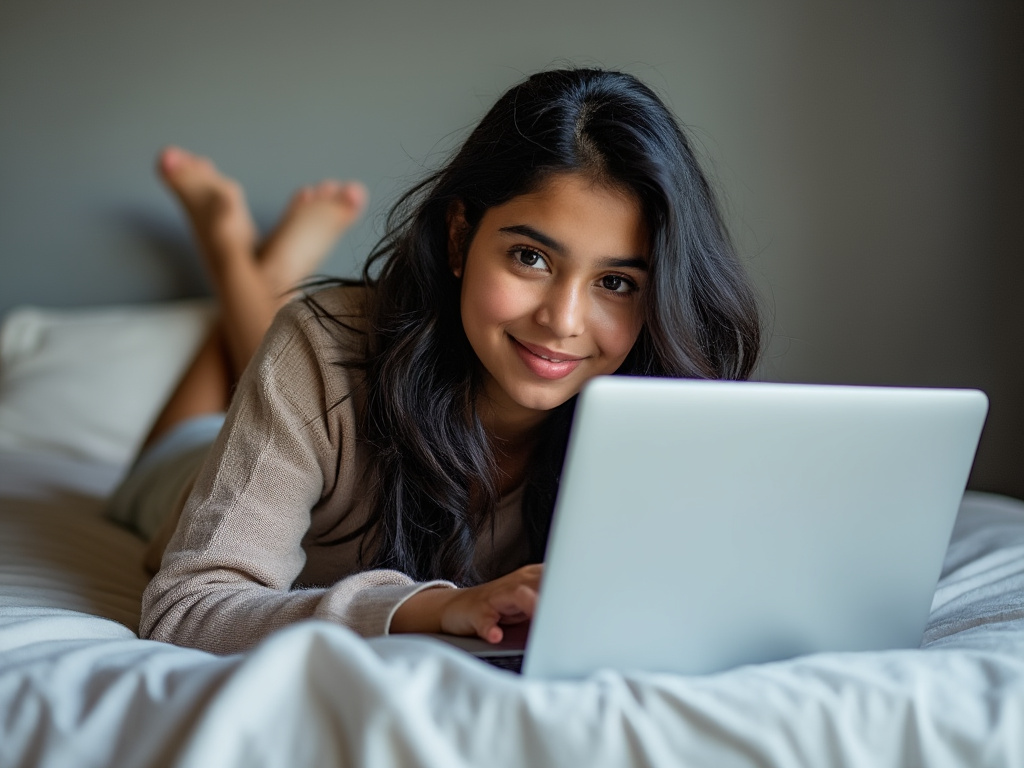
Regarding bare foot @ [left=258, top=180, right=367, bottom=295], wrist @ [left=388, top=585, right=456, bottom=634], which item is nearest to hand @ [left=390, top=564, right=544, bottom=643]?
wrist @ [left=388, top=585, right=456, bottom=634]

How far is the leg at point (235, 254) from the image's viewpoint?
2.29m

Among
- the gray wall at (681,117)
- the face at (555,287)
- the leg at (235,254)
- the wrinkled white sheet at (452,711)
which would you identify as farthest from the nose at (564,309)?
the leg at (235,254)

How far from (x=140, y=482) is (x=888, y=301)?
166 cm

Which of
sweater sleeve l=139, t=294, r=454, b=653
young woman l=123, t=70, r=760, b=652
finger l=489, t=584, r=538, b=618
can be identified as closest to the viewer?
finger l=489, t=584, r=538, b=618

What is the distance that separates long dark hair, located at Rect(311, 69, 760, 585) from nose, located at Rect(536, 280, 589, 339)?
9 centimetres

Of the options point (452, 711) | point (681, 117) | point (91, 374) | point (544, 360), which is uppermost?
point (681, 117)

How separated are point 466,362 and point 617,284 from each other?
231mm

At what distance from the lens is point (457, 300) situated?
1.32 m

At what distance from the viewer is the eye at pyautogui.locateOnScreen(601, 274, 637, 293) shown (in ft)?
3.89

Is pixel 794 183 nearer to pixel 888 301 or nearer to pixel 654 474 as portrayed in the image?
pixel 888 301

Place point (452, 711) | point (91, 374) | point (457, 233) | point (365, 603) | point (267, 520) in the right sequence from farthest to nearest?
point (91, 374) → point (457, 233) → point (267, 520) → point (365, 603) → point (452, 711)

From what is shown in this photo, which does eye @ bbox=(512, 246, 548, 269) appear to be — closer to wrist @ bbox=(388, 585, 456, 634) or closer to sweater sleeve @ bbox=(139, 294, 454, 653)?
sweater sleeve @ bbox=(139, 294, 454, 653)

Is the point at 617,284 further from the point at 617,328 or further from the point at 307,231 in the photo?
the point at 307,231

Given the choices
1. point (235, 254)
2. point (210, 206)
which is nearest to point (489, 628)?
point (235, 254)
